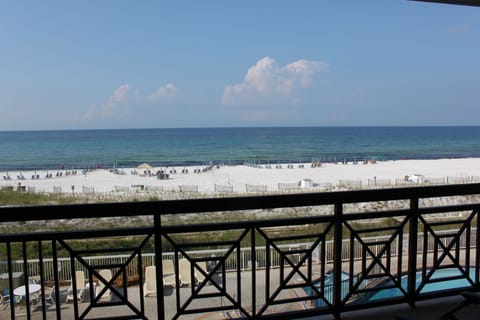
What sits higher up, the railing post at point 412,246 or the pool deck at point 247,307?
the railing post at point 412,246

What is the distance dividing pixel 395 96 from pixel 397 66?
5.31 meters

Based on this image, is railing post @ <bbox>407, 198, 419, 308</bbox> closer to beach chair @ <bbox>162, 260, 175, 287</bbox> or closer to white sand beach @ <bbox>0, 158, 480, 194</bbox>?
beach chair @ <bbox>162, 260, 175, 287</bbox>

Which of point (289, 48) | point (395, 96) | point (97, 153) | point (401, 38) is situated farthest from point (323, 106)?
point (97, 153)

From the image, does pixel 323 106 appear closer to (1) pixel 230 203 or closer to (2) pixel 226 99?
(2) pixel 226 99

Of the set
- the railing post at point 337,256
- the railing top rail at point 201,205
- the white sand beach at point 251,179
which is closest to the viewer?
the railing top rail at point 201,205

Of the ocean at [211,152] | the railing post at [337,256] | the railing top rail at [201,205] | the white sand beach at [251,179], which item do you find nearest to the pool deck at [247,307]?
the railing post at [337,256]

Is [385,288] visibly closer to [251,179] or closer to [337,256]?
[337,256]

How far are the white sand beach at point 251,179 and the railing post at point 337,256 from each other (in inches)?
432

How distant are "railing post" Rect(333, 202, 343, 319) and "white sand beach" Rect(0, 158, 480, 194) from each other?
36.0ft

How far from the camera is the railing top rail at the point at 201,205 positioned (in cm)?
143

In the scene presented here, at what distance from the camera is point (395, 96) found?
26.8 meters

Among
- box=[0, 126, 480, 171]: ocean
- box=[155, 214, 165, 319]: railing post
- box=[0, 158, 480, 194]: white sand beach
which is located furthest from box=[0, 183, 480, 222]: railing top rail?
box=[0, 126, 480, 171]: ocean

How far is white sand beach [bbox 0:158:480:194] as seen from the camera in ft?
45.2

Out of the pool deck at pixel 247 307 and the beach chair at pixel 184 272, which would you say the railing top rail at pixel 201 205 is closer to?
the pool deck at pixel 247 307
